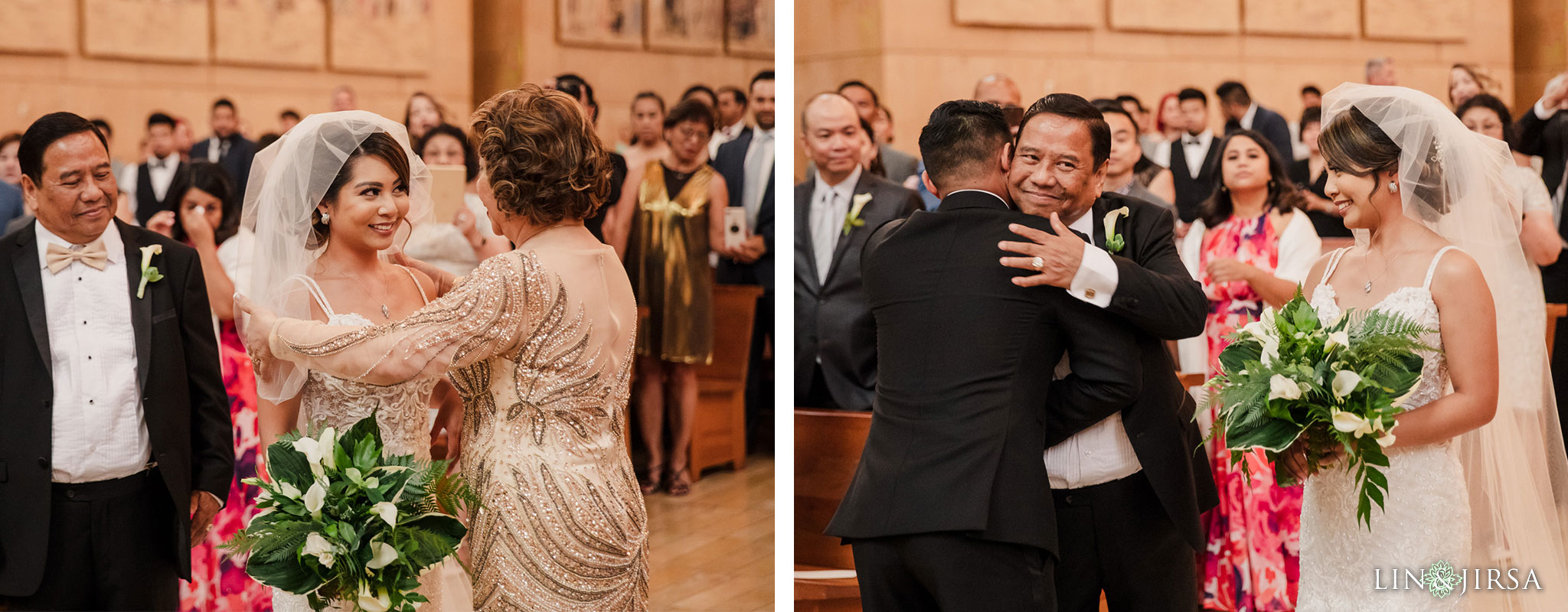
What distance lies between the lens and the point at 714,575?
4.76 m

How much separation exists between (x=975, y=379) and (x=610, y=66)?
24.4 ft

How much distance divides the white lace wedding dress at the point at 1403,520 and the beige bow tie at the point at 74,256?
121 inches

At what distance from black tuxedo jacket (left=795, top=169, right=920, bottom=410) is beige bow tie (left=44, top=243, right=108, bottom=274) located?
2.62 metres

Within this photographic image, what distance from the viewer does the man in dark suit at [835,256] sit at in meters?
4.80

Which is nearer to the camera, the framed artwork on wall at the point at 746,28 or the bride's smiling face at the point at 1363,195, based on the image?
the bride's smiling face at the point at 1363,195

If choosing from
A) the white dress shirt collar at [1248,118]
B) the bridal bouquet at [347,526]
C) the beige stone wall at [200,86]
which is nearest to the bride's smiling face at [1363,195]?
the bridal bouquet at [347,526]

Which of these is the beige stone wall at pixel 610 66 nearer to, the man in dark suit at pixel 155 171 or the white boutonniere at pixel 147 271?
the man in dark suit at pixel 155 171

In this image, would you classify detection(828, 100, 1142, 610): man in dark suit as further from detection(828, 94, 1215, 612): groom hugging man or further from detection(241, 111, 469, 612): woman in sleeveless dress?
detection(241, 111, 469, 612): woman in sleeveless dress

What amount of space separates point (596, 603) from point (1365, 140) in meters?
1.92

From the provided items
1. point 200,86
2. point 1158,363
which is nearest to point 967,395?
point 1158,363

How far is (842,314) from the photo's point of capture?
15.8ft

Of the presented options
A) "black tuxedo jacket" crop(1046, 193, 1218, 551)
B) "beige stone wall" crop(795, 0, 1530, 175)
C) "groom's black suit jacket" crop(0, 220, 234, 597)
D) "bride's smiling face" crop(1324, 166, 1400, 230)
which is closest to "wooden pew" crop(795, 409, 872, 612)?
"black tuxedo jacket" crop(1046, 193, 1218, 551)

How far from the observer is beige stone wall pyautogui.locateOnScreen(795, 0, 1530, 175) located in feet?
28.7

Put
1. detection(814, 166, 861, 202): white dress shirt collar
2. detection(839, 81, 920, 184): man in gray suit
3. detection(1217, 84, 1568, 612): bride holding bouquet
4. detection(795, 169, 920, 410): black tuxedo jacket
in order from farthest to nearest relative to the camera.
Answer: detection(839, 81, 920, 184): man in gray suit < detection(814, 166, 861, 202): white dress shirt collar < detection(795, 169, 920, 410): black tuxedo jacket < detection(1217, 84, 1568, 612): bride holding bouquet
